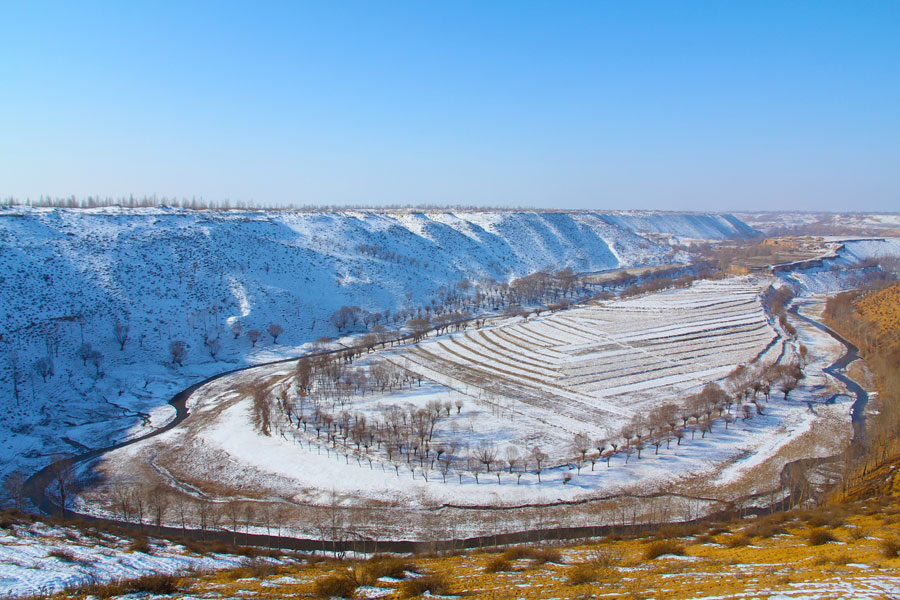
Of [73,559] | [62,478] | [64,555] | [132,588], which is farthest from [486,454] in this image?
[62,478]

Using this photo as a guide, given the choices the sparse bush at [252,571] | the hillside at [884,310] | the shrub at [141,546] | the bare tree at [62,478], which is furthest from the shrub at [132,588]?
the hillside at [884,310]

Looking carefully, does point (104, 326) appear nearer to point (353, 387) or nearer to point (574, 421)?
point (353, 387)

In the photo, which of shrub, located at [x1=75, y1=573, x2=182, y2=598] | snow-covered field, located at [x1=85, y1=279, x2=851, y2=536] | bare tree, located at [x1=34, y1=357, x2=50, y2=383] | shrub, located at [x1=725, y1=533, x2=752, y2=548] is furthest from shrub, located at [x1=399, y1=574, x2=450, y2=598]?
bare tree, located at [x1=34, y1=357, x2=50, y2=383]

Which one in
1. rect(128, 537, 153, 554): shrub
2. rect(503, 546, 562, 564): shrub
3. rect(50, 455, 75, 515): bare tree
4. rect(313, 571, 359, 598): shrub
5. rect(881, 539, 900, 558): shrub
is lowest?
rect(50, 455, 75, 515): bare tree

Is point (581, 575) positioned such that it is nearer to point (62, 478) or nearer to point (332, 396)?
point (62, 478)

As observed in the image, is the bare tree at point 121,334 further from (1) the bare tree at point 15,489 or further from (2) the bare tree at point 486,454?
(2) the bare tree at point 486,454

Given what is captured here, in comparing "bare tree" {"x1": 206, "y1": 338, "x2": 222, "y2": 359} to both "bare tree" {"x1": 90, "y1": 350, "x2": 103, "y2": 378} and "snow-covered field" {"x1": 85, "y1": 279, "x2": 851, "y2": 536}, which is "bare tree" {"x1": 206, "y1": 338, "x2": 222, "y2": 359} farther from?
"bare tree" {"x1": 90, "y1": 350, "x2": 103, "y2": 378}

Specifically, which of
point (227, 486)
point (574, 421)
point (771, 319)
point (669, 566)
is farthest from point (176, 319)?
point (771, 319)
